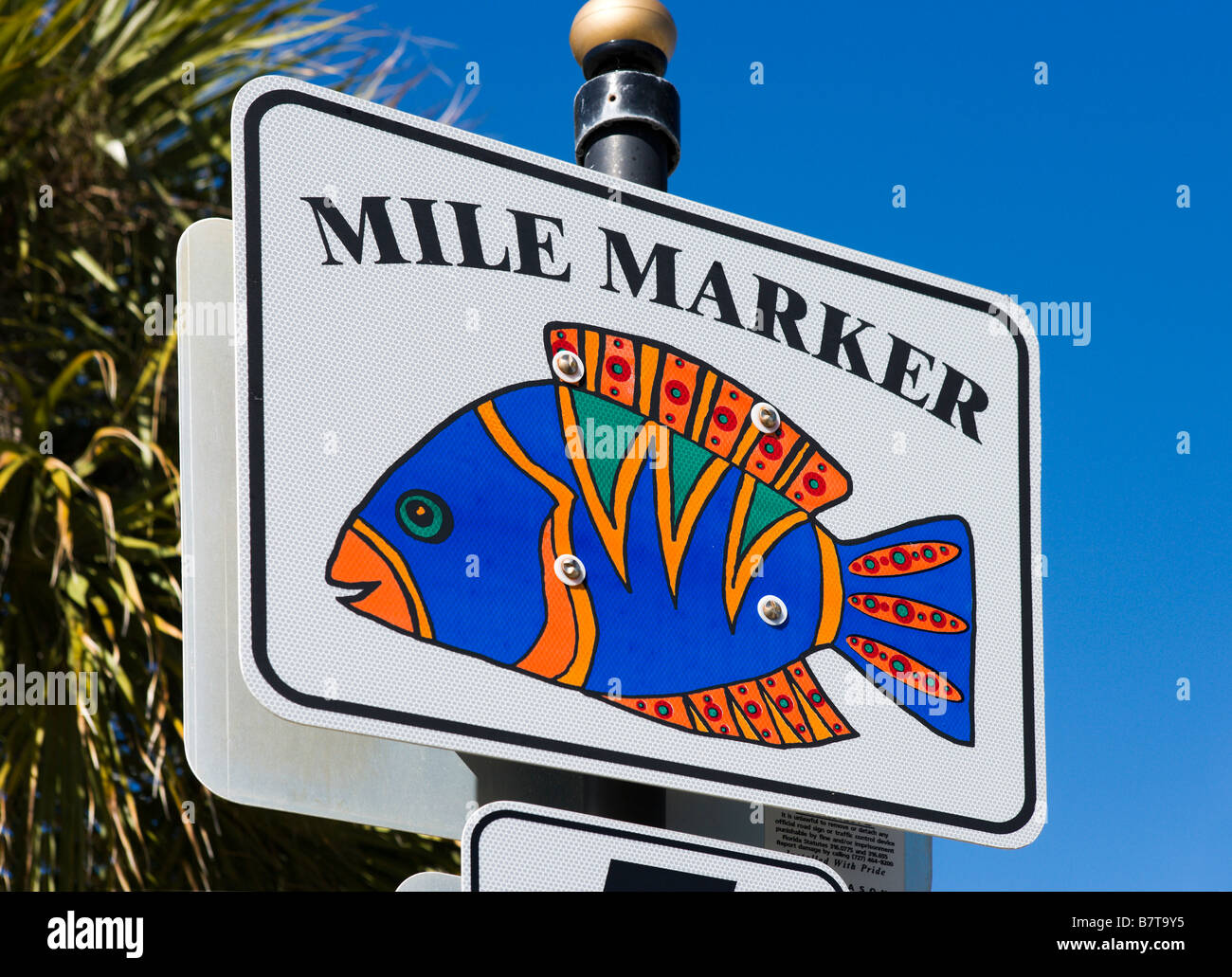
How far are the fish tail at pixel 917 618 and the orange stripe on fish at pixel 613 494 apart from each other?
0.74 ft

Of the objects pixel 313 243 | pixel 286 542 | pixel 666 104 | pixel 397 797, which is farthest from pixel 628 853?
pixel 666 104

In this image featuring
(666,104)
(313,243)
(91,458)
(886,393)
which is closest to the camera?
(313,243)

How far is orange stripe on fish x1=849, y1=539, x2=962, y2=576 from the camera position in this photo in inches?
56.1

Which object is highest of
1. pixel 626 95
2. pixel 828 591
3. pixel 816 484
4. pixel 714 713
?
pixel 626 95

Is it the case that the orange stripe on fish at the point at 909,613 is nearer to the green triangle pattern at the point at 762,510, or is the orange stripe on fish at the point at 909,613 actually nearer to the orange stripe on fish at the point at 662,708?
the green triangle pattern at the point at 762,510

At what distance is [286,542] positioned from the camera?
1148 mm

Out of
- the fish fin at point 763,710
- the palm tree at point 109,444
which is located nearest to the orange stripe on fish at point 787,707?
the fish fin at point 763,710

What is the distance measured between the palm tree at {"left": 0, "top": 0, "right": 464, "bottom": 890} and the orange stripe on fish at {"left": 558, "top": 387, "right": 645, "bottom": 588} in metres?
1.83

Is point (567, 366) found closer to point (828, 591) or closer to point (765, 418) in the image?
point (765, 418)

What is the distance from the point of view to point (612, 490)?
1323 millimetres

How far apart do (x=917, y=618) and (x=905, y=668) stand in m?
0.06

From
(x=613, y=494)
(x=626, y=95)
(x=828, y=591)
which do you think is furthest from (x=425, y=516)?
(x=626, y=95)
